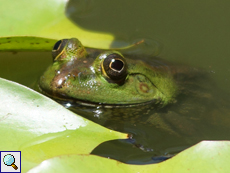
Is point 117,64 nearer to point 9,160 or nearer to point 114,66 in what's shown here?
point 114,66

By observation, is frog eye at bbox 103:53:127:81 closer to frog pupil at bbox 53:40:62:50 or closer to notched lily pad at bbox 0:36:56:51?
frog pupil at bbox 53:40:62:50

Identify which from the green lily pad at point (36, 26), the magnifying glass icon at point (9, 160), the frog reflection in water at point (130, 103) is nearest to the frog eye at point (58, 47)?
the frog reflection in water at point (130, 103)

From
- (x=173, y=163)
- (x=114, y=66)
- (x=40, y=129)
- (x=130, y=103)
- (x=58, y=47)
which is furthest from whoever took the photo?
(x=58, y=47)

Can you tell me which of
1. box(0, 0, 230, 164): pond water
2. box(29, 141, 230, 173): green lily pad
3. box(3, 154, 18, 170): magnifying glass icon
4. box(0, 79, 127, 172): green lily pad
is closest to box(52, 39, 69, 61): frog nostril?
box(0, 0, 230, 164): pond water

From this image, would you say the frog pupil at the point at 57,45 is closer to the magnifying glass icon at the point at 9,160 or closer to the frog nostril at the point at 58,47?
the frog nostril at the point at 58,47

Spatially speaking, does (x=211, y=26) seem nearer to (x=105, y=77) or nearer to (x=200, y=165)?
(x=105, y=77)

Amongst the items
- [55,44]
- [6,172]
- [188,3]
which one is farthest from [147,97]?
[188,3]

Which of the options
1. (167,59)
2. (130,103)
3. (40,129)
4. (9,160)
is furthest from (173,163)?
(167,59)
